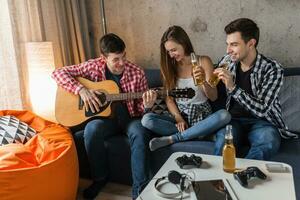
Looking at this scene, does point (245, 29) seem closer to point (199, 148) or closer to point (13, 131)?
point (199, 148)

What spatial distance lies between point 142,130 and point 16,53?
1145 millimetres

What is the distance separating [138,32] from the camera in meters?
2.82

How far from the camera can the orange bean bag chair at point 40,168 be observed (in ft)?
5.19

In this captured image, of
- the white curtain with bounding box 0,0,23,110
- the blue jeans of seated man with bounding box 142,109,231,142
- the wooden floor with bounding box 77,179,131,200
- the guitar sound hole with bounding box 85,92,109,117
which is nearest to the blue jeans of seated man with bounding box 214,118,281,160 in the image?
the blue jeans of seated man with bounding box 142,109,231,142

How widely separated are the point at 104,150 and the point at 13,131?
0.59 metres

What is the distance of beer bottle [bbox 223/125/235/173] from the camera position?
51.0 inches

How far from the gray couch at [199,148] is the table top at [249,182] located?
41cm

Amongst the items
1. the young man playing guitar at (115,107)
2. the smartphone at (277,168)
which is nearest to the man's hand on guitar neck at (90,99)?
the young man playing guitar at (115,107)

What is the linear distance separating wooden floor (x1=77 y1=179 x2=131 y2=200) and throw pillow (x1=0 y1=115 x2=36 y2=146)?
519 mm

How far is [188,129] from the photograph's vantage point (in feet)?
6.31

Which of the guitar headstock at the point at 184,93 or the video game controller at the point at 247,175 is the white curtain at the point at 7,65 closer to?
the guitar headstock at the point at 184,93

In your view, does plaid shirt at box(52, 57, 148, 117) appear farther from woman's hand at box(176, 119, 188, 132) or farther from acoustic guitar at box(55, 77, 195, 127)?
woman's hand at box(176, 119, 188, 132)

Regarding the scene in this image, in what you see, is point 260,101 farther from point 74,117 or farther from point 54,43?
point 54,43

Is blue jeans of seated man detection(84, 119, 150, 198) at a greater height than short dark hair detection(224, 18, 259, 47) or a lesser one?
lesser
